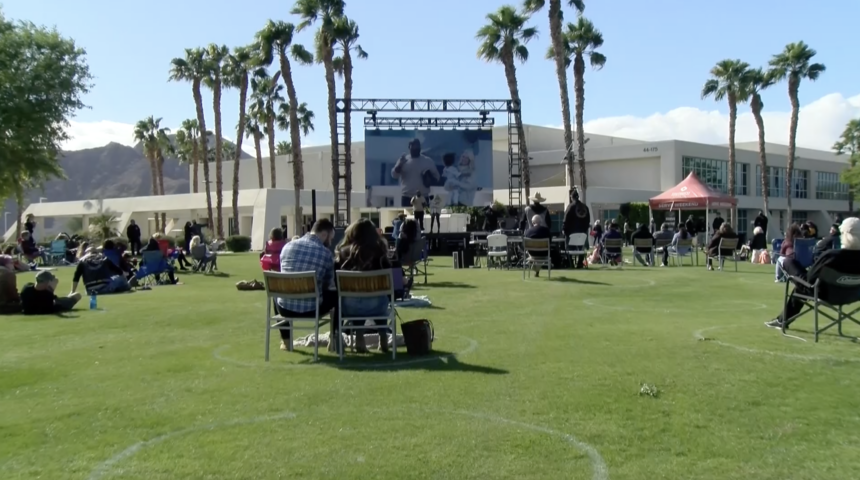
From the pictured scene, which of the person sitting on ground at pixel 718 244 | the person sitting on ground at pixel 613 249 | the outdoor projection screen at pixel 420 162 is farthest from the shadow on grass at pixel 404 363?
the outdoor projection screen at pixel 420 162

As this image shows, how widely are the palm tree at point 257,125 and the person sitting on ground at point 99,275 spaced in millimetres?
41245

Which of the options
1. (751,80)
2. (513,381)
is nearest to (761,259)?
(513,381)

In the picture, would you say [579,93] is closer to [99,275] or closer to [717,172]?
[717,172]

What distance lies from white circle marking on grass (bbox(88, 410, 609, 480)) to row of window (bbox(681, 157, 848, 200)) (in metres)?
48.0

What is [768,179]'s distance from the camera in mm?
58875

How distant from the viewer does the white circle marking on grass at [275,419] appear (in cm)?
415

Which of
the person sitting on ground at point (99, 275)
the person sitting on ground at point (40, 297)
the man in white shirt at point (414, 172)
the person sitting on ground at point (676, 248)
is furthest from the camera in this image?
the man in white shirt at point (414, 172)

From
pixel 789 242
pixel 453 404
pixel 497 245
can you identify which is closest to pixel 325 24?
pixel 497 245

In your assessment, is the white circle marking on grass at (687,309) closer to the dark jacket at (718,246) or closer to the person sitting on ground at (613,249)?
the dark jacket at (718,246)

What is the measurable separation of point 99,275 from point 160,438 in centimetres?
1027

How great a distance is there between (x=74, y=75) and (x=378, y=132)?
1192 cm

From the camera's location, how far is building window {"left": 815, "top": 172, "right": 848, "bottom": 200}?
6719 centimetres

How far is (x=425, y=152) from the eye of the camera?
33.9 meters

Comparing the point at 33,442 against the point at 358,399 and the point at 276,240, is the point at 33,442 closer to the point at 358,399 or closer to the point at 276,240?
the point at 358,399
